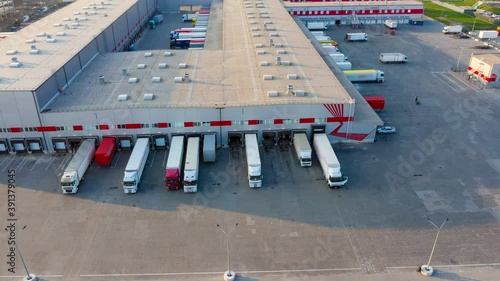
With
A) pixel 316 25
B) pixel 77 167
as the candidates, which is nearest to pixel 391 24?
pixel 316 25

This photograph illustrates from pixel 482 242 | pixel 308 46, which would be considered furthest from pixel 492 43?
pixel 482 242

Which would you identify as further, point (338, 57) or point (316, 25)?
point (316, 25)

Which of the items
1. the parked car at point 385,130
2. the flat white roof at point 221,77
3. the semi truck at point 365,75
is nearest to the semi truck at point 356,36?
the flat white roof at point 221,77

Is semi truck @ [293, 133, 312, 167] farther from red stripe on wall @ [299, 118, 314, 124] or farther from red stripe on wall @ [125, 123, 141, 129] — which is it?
red stripe on wall @ [125, 123, 141, 129]

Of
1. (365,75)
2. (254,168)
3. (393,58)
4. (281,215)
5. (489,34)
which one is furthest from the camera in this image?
(489,34)

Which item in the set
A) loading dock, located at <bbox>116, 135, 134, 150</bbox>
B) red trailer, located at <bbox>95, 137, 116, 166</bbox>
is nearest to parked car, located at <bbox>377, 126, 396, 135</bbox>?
loading dock, located at <bbox>116, 135, 134, 150</bbox>

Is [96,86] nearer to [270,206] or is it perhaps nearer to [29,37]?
[29,37]

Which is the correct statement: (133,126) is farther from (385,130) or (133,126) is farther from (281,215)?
(385,130)

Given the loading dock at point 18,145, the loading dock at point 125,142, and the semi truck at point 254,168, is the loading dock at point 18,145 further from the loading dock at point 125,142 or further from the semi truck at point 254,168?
the semi truck at point 254,168

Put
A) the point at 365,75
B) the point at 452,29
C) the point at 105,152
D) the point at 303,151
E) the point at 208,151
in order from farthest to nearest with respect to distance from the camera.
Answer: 1. the point at 452,29
2. the point at 365,75
3. the point at 208,151
4. the point at 105,152
5. the point at 303,151
